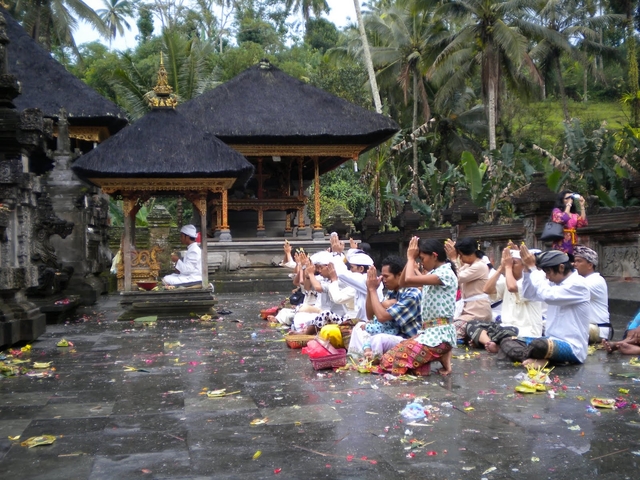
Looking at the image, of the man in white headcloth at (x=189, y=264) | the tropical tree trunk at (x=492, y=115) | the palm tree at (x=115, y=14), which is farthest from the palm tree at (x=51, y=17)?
the man in white headcloth at (x=189, y=264)

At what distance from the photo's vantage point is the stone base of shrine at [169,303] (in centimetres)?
1336

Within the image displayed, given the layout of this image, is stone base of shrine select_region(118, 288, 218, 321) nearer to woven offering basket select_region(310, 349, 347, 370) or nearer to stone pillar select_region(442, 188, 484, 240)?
woven offering basket select_region(310, 349, 347, 370)

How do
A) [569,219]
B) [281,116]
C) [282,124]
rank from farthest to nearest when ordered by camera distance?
Result: [281,116] < [282,124] < [569,219]

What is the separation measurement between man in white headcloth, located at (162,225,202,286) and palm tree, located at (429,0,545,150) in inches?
786

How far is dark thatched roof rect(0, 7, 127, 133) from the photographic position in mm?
22219

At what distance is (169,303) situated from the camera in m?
13.5

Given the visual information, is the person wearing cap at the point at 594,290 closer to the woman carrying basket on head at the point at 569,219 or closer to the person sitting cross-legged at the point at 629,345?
the person sitting cross-legged at the point at 629,345

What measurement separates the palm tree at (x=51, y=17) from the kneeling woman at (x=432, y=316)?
30.1m

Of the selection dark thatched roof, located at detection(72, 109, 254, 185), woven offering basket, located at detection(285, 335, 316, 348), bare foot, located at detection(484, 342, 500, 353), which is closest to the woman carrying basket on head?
bare foot, located at detection(484, 342, 500, 353)

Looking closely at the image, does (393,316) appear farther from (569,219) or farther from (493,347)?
(569,219)

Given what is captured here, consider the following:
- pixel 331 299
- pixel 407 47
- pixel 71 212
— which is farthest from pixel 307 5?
pixel 331 299

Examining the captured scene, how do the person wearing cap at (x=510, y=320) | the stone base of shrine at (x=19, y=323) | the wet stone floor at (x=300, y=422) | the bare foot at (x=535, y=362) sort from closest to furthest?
1. the wet stone floor at (x=300, y=422)
2. the bare foot at (x=535, y=362)
3. the person wearing cap at (x=510, y=320)
4. the stone base of shrine at (x=19, y=323)

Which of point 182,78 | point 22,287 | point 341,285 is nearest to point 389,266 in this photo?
point 341,285

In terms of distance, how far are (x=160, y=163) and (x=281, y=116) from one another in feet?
34.3
